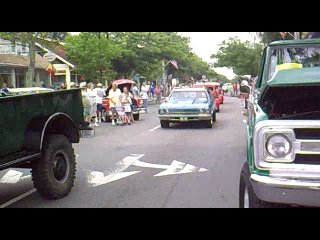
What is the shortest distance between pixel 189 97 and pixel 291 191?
12975 millimetres

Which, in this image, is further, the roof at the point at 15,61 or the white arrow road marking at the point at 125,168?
the roof at the point at 15,61

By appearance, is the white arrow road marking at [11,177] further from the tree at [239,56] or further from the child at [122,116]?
the tree at [239,56]

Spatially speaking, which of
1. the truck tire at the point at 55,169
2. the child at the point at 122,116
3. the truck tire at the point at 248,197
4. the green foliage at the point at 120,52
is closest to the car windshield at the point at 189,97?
the child at the point at 122,116

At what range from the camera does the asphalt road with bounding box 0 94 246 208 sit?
20.3ft

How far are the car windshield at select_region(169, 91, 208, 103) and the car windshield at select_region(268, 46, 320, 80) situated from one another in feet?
32.8

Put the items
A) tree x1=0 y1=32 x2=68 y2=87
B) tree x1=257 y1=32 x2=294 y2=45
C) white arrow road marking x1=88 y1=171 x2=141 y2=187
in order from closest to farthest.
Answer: white arrow road marking x1=88 y1=171 x2=141 y2=187, tree x1=0 y1=32 x2=68 y2=87, tree x1=257 y1=32 x2=294 y2=45

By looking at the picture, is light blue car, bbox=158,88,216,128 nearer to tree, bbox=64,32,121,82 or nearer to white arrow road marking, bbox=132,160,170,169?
white arrow road marking, bbox=132,160,170,169

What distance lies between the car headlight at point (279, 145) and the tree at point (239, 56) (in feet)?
166

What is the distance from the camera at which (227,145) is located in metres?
11.4

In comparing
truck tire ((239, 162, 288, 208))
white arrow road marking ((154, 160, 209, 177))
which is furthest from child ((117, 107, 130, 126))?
truck tire ((239, 162, 288, 208))

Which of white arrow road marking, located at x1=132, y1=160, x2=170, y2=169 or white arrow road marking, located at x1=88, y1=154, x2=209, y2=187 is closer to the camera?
white arrow road marking, located at x1=88, y1=154, x2=209, y2=187

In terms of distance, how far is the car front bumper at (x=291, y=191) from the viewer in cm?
358
